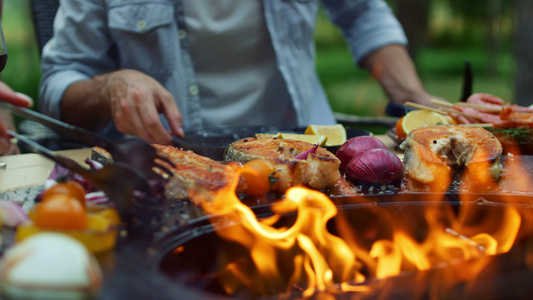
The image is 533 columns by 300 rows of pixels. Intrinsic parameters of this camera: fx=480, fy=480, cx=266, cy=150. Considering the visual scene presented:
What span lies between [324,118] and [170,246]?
280 cm

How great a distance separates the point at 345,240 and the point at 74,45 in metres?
2.46

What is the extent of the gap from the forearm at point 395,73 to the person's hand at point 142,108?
6.34 ft

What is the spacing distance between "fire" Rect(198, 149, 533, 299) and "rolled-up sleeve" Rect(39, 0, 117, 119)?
213 centimetres

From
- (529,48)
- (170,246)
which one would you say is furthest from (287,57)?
(529,48)

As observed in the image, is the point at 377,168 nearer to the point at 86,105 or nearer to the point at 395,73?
the point at 86,105

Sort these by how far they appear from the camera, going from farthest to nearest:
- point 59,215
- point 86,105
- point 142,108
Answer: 1. point 86,105
2. point 142,108
3. point 59,215

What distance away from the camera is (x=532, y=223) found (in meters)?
1.57

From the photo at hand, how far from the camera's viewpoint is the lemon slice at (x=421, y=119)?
246cm

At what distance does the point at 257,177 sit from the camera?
4.97 ft

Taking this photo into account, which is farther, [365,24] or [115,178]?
[365,24]

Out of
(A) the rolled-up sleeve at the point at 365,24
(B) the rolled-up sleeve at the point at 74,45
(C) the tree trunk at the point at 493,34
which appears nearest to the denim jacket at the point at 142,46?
(B) the rolled-up sleeve at the point at 74,45

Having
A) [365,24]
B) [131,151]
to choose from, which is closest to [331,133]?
[131,151]

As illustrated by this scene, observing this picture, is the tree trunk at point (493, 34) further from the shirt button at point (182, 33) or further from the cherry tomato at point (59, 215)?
the cherry tomato at point (59, 215)

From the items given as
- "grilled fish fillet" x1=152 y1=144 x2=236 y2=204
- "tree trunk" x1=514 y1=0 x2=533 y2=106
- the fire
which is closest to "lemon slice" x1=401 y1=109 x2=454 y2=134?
the fire
